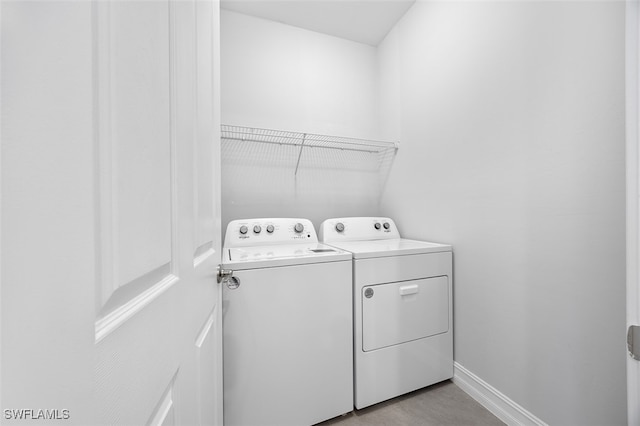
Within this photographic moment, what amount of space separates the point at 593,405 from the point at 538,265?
55cm

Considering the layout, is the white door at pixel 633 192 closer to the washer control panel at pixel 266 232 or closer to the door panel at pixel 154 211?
the door panel at pixel 154 211

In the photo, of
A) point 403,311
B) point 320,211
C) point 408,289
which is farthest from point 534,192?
point 320,211

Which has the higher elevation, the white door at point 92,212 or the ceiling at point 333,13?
the ceiling at point 333,13

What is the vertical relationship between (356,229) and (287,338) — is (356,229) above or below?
above

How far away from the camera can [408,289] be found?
142 cm

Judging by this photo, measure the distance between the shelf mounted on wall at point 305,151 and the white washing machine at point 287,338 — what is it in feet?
3.07

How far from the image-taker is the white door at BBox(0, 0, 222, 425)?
0.63ft

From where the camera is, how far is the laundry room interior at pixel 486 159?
3.13 feet

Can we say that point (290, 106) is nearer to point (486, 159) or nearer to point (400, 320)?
point (486, 159)

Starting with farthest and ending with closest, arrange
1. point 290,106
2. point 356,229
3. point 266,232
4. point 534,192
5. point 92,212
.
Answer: point 290,106, point 356,229, point 266,232, point 534,192, point 92,212

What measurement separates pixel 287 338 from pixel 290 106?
178cm

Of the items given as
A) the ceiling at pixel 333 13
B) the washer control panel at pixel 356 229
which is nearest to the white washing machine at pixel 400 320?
the washer control panel at pixel 356 229

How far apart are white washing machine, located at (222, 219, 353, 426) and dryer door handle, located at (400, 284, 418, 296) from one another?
323mm

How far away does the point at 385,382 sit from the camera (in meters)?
1.38
